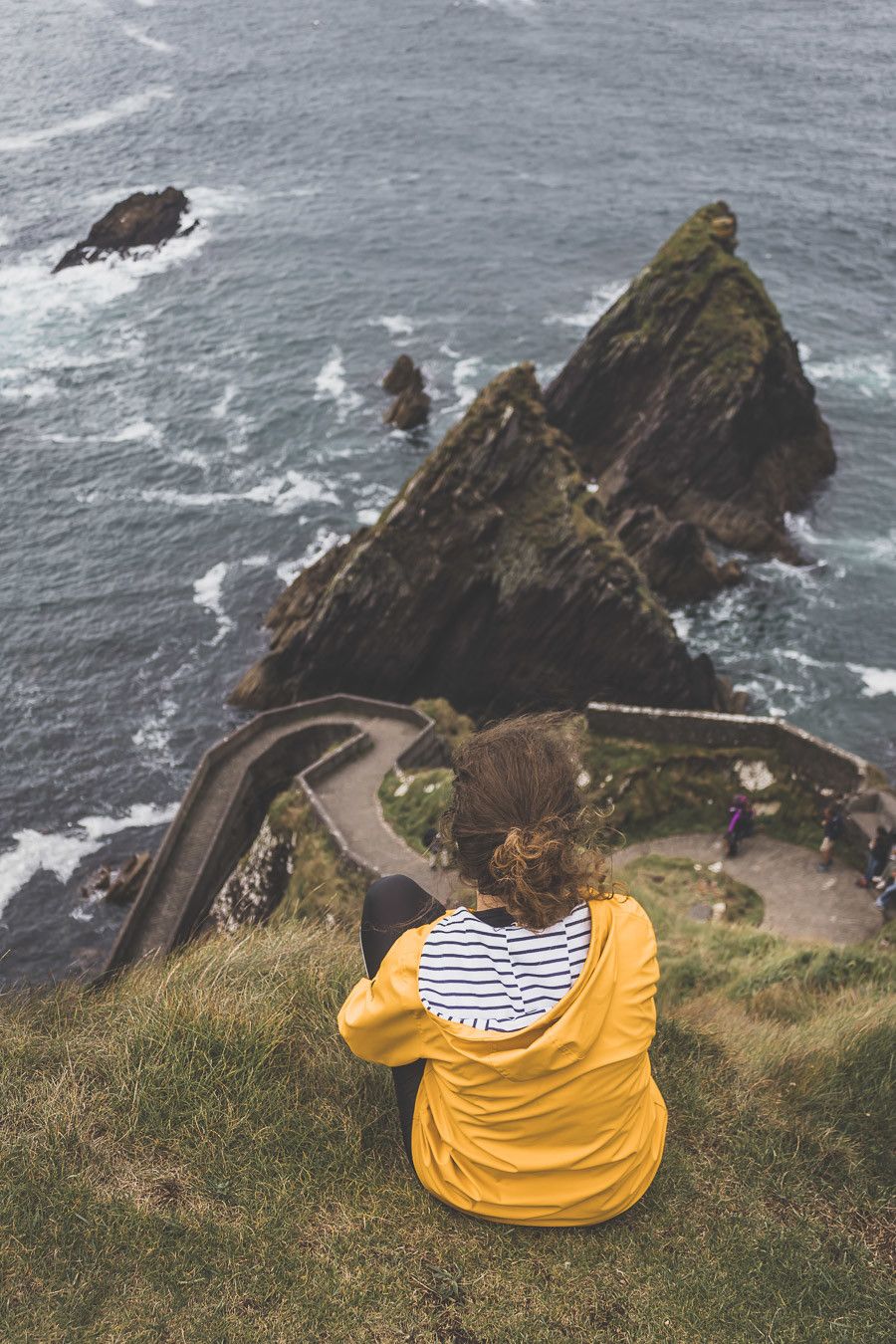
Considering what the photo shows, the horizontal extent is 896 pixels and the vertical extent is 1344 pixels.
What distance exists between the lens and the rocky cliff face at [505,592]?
109 feet

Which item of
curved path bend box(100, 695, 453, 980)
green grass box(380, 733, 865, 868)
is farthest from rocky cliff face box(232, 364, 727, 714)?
green grass box(380, 733, 865, 868)

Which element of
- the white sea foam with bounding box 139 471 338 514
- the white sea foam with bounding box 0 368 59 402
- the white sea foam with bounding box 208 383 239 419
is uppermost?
the white sea foam with bounding box 0 368 59 402

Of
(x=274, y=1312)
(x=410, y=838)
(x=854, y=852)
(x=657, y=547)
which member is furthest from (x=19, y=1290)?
(x=657, y=547)

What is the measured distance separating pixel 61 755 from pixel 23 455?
21.5m

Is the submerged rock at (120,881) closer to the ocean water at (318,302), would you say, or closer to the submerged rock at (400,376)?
the ocean water at (318,302)

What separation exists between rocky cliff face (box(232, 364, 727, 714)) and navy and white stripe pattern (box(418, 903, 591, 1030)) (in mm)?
28287

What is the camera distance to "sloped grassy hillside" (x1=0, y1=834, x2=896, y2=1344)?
5441 mm

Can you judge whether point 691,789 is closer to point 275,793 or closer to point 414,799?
point 414,799

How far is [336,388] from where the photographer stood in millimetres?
55469

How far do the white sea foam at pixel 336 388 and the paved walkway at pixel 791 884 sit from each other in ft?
115

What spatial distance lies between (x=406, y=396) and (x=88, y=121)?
6463 centimetres

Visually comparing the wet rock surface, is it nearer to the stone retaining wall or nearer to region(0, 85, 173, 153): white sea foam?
the stone retaining wall

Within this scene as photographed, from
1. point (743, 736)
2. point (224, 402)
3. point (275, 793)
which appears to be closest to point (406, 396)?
point (224, 402)

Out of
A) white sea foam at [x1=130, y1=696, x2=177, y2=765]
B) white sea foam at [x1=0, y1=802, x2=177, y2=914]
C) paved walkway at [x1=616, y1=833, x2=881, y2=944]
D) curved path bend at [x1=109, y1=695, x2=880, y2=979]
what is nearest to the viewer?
paved walkway at [x1=616, y1=833, x2=881, y2=944]
